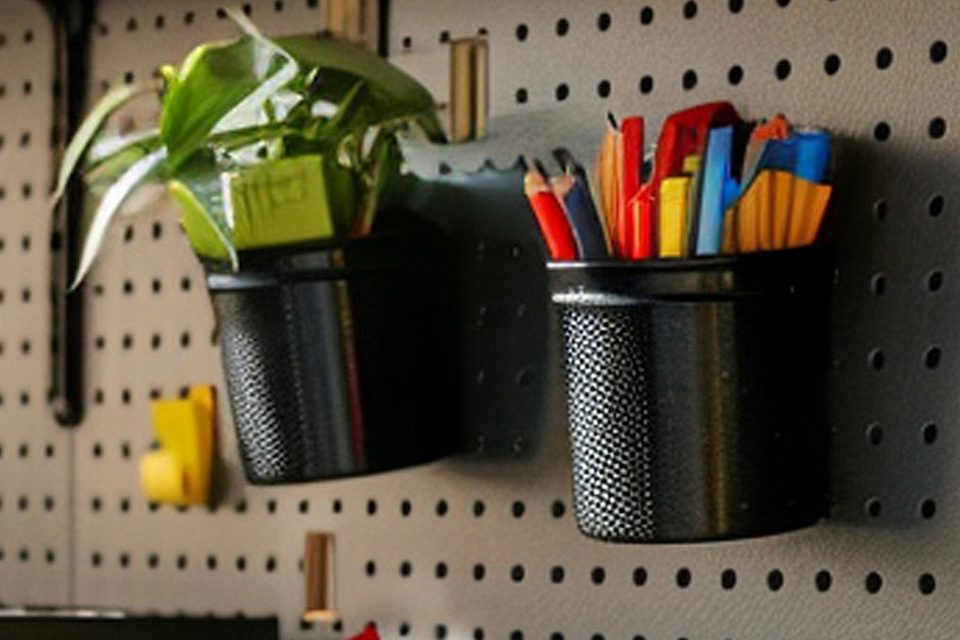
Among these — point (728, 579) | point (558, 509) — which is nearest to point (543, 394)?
point (558, 509)

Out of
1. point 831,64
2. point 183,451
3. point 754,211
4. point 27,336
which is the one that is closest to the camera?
point 754,211

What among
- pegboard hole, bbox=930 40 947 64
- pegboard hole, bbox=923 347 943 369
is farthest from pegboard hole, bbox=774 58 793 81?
pegboard hole, bbox=923 347 943 369

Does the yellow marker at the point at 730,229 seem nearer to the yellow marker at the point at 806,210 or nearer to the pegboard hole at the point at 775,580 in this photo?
the yellow marker at the point at 806,210

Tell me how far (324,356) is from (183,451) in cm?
32

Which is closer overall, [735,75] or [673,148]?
[673,148]

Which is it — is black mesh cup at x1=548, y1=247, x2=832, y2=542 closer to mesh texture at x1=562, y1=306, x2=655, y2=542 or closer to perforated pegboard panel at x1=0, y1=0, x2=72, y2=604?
mesh texture at x1=562, y1=306, x2=655, y2=542

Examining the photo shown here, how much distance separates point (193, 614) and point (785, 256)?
0.68 metres

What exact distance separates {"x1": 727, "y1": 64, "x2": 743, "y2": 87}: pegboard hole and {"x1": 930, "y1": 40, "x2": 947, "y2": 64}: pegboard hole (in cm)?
14

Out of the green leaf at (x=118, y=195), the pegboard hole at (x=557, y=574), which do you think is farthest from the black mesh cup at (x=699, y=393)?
the green leaf at (x=118, y=195)

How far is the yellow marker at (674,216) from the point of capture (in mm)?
1232

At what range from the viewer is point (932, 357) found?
128cm

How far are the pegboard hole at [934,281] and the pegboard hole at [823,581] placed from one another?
19cm

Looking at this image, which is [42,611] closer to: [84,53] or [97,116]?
[97,116]

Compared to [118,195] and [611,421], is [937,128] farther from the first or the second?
[118,195]
